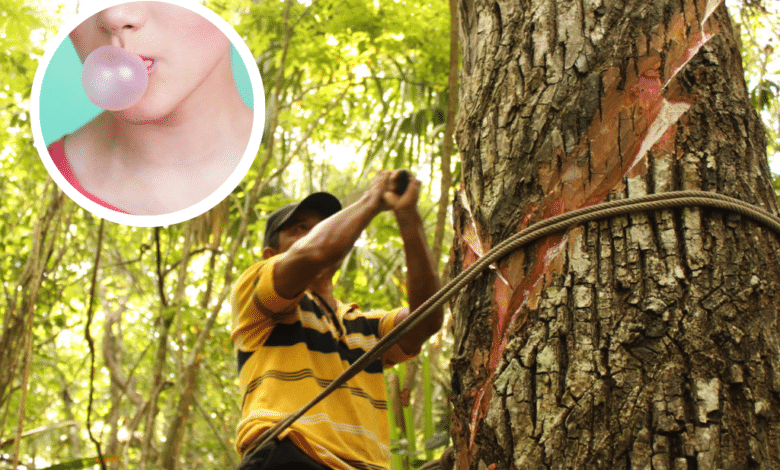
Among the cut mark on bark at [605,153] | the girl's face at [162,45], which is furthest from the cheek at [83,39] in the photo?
the cut mark on bark at [605,153]

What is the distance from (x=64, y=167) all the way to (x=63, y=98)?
155 mm

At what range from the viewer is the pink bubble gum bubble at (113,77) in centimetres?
141

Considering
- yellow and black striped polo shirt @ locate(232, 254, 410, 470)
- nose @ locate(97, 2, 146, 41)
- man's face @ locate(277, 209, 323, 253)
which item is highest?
nose @ locate(97, 2, 146, 41)

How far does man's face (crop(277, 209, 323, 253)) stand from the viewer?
1.92 m

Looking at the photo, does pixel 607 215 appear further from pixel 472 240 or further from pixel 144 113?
pixel 144 113

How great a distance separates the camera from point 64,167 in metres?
1.47

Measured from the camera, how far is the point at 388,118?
4.20 m

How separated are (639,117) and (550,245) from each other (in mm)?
250

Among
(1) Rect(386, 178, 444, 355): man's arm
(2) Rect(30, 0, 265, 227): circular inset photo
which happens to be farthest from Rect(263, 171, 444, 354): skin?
(2) Rect(30, 0, 265, 227): circular inset photo

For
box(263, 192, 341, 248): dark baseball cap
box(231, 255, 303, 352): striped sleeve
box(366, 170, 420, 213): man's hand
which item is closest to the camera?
box(366, 170, 420, 213): man's hand

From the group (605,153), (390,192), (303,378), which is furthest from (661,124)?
(303,378)

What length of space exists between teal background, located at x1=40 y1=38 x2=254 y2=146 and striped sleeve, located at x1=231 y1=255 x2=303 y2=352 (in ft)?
1.71

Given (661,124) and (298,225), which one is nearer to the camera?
(661,124)

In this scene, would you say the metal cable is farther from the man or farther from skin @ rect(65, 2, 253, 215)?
skin @ rect(65, 2, 253, 215)
